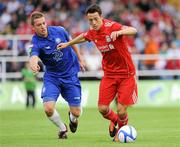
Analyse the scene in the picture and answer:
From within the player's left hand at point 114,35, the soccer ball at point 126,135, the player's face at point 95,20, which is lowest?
the soccer ball at point 126,135

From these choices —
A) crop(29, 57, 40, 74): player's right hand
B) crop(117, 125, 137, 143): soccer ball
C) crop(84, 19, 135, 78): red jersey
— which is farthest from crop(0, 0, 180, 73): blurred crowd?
crop(117, 125, 137, 143): soccer ball

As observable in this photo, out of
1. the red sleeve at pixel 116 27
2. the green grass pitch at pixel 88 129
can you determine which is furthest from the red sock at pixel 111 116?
the red sleeve at pixel 116 27

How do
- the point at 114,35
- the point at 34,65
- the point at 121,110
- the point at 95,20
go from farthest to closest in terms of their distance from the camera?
the point at 121,110 → the point at 95,20 → the point at 34,65 → the point at 114,35

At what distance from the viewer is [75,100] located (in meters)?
15.4

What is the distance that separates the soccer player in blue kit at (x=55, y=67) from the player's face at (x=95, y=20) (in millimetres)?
1038

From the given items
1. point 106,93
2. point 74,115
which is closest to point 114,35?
point 106,93

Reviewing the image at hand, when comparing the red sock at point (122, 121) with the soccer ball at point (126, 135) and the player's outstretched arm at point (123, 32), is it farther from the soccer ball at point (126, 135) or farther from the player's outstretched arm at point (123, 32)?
the player's outstretched arm at point (123, 32)

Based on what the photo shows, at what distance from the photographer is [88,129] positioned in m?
17.7

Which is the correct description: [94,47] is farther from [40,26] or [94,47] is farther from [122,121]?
[122,121]

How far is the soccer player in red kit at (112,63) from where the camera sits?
14.0 meters

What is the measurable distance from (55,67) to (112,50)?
1.46m

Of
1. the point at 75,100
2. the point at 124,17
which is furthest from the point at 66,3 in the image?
the point at 75,100

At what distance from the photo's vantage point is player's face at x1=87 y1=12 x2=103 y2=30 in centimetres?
1391

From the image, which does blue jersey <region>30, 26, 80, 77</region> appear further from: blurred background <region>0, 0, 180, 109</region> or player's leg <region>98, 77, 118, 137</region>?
blurred background <region>0, 0, 180, 109</region>
